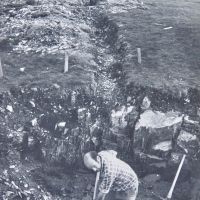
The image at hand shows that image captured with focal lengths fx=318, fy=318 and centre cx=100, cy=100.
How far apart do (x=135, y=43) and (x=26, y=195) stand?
5294 mm

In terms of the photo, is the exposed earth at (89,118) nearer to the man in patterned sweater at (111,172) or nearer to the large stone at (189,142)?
the large stone at (189,142)

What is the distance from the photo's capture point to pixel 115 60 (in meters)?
8.73

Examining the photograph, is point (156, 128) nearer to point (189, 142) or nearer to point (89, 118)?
point (189, 142)

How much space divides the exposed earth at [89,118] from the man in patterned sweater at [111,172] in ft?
3.63

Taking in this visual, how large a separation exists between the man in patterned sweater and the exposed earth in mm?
1105

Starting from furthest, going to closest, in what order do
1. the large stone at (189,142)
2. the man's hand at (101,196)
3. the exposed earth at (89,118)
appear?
the large stone at (189,142), the exposed earth at (89,118), the man's hand at (101,196)

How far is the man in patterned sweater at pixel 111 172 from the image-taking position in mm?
5488

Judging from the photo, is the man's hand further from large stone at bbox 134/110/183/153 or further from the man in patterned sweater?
large stone at bbox 134/110/183/153

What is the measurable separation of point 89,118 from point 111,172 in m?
1.93

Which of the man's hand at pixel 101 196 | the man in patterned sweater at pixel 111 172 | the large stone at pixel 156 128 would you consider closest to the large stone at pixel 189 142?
the large stone at pixel 156 128

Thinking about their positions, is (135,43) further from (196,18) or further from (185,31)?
(196,18)

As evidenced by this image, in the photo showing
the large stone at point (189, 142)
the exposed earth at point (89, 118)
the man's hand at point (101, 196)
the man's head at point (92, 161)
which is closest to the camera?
the man's head at point (92, 161)

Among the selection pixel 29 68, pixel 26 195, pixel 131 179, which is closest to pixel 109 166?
pixel 131 179

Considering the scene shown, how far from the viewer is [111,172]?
555 centimetres
